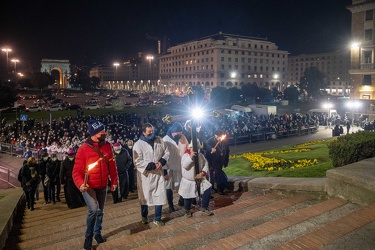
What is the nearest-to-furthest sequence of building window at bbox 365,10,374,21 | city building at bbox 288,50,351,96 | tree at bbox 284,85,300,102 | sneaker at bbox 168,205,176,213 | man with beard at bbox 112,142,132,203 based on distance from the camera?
sneaker at bbox 168,205,176,213 < man with beard at bbox 112,142,132,203 < building window at bbox 365,10,374,21 < tree at bbox 284,85,300,102 < city building at bbox 288,50,351,96

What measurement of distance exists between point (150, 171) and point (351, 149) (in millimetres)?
4720

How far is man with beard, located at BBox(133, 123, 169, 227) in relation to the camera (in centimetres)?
577

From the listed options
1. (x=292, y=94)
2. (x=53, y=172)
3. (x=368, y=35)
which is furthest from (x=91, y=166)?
(x=292, y=94)

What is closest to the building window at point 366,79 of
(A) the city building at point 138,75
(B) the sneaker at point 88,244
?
(B) the sneaker at point 88,244

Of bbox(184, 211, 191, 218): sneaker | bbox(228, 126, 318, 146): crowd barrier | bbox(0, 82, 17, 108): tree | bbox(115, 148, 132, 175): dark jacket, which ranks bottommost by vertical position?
bbox(228, 126, 318, 146): crowd barrier

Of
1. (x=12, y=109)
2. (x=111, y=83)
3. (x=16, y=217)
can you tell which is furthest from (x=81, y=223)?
(x=111, y=83)

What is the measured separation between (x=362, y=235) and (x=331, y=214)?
49.0 inches

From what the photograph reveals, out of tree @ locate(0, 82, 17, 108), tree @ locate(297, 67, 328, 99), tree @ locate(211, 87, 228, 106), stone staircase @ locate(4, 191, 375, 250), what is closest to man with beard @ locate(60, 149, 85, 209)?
stone staircase @ locate(4, 191, 375, 250)

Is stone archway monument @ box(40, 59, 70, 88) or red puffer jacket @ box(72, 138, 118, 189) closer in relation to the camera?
red puffer jacket @ box(72, 138, 118, 189)

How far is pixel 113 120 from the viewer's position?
30.3 metres

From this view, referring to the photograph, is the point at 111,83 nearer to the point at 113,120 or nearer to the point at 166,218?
the point at 113,120

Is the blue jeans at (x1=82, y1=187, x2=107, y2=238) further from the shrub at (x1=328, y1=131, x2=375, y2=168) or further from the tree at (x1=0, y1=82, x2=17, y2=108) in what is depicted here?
the tree at (x1=0, y1=82, x2=17, y2=108)

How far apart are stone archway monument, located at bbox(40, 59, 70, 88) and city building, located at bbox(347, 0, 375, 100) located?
123334 millimetres

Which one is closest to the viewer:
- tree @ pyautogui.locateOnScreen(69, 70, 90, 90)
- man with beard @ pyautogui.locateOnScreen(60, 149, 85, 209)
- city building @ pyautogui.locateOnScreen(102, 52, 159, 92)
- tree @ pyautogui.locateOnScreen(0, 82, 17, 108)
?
man with beard @ pyautogui.locateOnScreen(60, 149, 85, 209)
